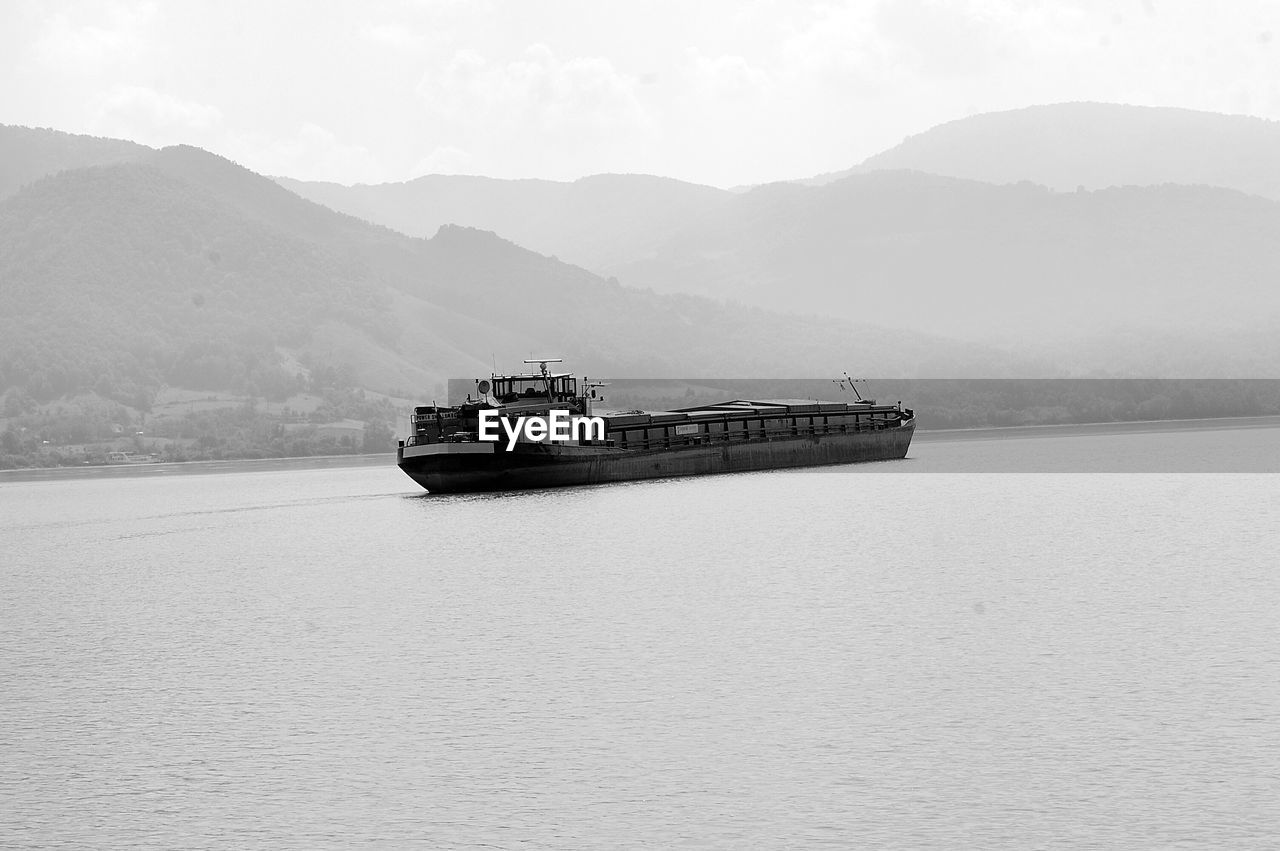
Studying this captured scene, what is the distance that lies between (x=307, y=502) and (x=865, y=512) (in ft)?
138

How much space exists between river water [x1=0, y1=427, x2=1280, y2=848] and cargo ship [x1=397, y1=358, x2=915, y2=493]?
582 inches

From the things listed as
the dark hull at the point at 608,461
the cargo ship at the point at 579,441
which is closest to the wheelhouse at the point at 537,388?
the cargo ship at the point at 579,441

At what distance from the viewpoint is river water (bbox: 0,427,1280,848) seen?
23.2 meters

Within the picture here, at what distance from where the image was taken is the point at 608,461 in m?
95.3

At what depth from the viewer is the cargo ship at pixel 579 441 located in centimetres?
8750

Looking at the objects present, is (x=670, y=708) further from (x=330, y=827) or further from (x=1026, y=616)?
(x=1026, y=616)

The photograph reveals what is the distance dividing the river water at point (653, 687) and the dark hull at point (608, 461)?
14383mm

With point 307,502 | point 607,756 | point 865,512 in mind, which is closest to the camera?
point 607,756

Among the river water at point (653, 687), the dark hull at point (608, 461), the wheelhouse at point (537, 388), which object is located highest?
the wheelhouse at point (537, 388)

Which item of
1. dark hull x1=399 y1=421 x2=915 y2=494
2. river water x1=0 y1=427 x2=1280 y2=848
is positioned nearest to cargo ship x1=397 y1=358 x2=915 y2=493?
dark hull x1=399 y1=421 x2=915 y2=494

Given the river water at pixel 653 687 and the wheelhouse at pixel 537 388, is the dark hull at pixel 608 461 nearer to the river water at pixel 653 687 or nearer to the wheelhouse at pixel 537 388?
the wheelhouse at pixel 537 388

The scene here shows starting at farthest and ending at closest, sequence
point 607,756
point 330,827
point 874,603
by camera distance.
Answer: point 874,603 → point 607,756 → point 330,827

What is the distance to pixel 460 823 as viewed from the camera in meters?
23.0

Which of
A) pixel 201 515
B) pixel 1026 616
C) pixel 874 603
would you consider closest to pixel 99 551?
pixel 201 515
